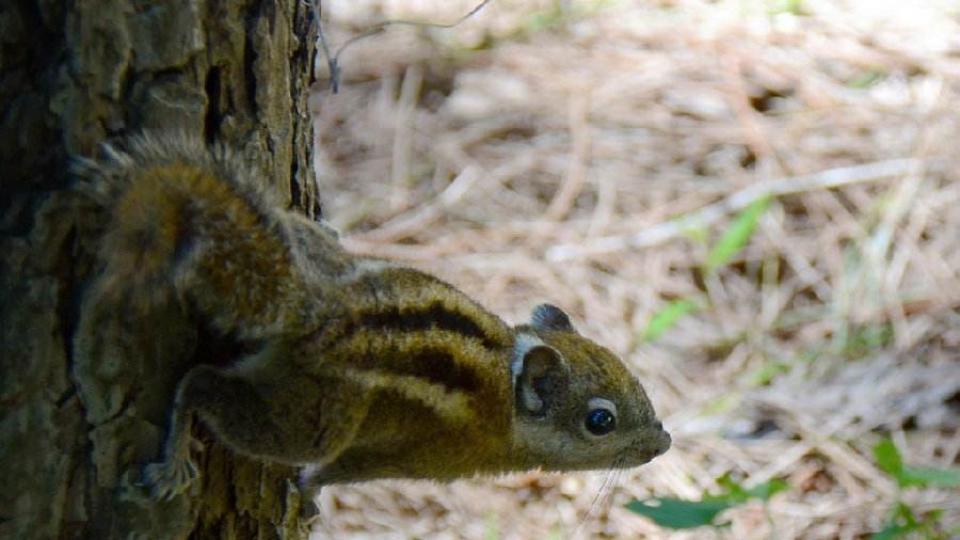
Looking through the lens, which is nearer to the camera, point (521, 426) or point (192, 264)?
point (192, 264)

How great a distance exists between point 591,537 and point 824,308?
3.90ft

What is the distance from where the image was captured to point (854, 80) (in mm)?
5363

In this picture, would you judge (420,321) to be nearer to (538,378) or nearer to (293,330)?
Answer: (293,330)

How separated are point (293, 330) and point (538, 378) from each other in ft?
2.41

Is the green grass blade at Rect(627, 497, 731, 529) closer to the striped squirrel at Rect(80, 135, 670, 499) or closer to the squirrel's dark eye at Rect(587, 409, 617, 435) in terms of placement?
the squirrel's dark eye at Rect(587, 409, 617, 435)

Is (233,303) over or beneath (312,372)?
over

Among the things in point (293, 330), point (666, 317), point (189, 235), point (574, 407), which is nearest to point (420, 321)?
point (293, 330)

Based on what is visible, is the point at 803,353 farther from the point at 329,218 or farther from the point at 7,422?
the point at 7,422

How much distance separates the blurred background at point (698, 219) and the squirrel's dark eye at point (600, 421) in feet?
0.89

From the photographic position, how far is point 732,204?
15.4 feet

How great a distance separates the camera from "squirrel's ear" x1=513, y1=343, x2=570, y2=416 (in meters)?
2.46

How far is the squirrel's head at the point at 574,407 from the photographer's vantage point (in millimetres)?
2555

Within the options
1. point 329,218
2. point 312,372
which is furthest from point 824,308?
point 312,372

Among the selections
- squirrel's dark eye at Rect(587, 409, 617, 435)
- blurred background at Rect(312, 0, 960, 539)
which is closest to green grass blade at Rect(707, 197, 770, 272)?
blurred background at Rect(312, 0, 960, 539)
